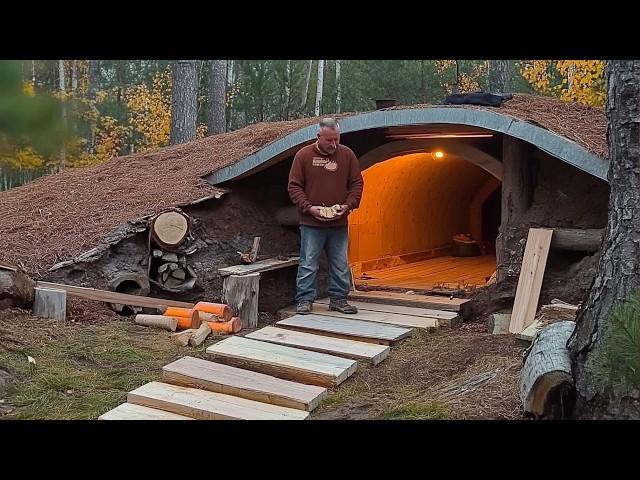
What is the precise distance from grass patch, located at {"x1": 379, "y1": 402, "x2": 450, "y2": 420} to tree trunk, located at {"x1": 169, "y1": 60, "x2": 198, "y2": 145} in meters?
11.2

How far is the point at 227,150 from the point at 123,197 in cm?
162

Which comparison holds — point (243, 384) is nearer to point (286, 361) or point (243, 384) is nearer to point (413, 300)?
point (286, 361)

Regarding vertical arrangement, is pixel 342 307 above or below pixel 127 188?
below

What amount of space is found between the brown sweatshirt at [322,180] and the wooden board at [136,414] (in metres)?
2.87

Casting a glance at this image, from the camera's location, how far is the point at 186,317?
6750mm

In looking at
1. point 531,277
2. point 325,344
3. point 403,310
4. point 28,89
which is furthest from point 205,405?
point 531,277

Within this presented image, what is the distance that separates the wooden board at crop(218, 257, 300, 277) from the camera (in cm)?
717

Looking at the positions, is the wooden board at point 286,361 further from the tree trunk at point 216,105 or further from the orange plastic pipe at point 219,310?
the tree trunk at point 216,105

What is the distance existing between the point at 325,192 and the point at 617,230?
375cm

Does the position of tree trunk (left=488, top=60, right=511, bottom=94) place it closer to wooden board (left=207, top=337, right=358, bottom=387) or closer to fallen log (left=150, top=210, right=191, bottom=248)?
fallen log (left=150, top=210, right=191, bottom=248)

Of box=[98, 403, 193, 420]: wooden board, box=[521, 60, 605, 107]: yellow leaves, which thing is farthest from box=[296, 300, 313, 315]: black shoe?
box=[521, 60, 605, 107]: yellow leaves

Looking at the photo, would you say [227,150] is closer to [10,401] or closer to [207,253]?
[207,253]

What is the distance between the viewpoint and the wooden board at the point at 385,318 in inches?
266
